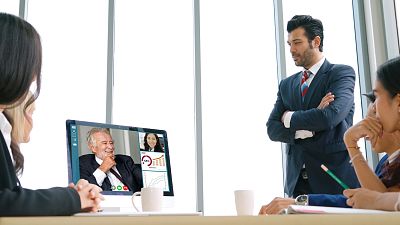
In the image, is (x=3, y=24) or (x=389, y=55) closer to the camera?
(x=3, y=24)

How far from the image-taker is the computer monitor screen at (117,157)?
1763mm

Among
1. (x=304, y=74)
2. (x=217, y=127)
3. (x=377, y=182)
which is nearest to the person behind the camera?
(x=377, y=182)

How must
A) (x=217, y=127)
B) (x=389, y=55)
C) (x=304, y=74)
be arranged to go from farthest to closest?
(x=217, y=127) → (x=389, y=55) → (x=304, y=74)

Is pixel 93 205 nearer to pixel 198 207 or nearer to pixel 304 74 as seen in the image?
pixel 304 74

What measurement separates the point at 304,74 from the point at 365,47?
5.22 feet

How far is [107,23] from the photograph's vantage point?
430cm

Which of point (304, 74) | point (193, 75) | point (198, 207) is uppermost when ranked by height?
point (193, 75)

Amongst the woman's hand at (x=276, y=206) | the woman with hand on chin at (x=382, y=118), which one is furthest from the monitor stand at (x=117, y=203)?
the woman with hand on chin at (x=382, y=118)

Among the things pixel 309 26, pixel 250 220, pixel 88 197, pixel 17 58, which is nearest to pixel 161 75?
pixel 309 26

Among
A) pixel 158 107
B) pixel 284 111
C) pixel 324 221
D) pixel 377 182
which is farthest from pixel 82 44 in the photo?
pixel 324 221

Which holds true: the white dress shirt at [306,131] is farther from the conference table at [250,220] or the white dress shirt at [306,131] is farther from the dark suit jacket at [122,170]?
the conference table at [250,220]

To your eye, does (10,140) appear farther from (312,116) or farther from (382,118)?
(312,116)

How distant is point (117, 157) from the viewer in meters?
1.85

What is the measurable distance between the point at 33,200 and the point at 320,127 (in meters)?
1.75
